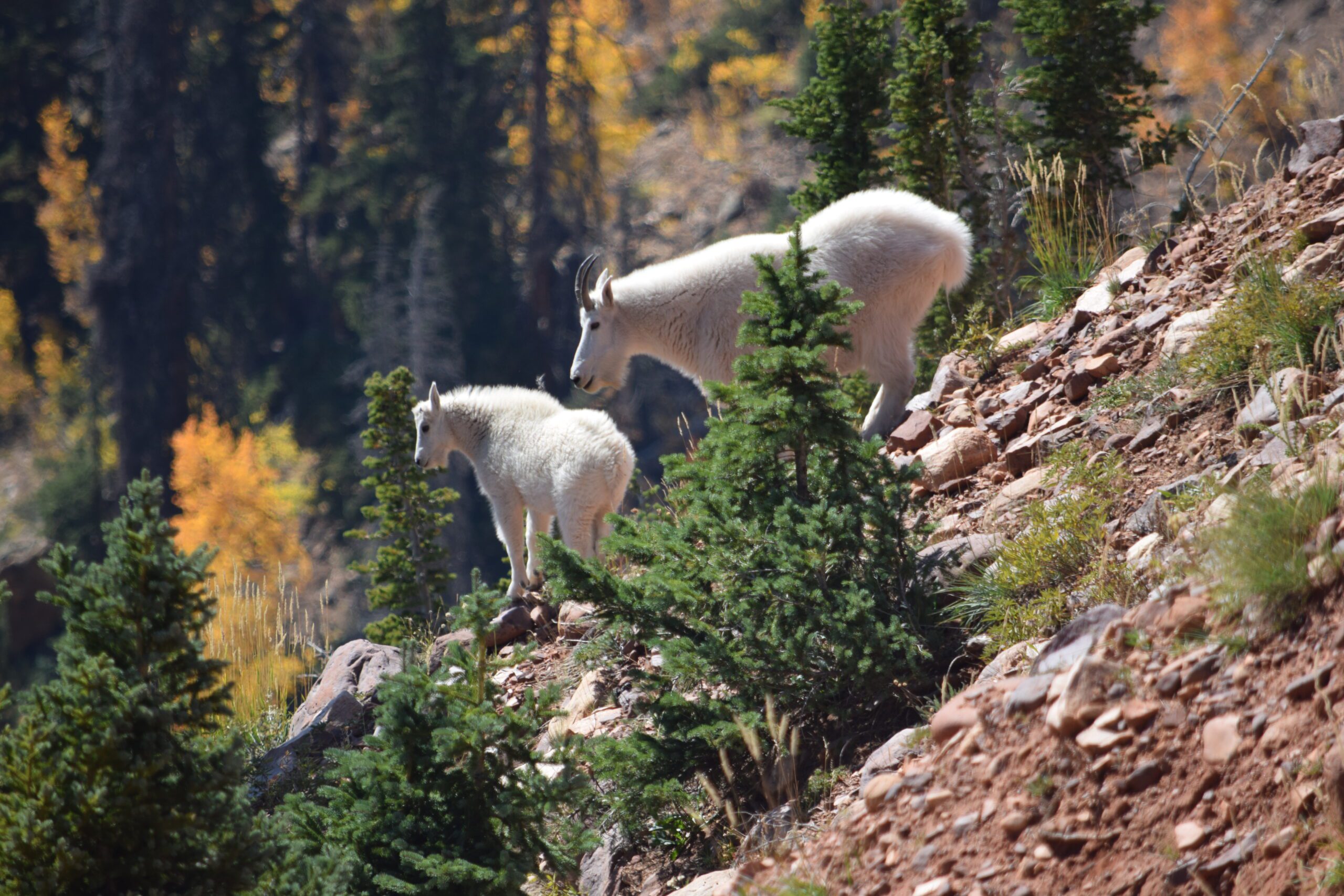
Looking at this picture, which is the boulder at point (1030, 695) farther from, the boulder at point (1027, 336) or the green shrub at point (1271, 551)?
the boulder at point (1027, 336)

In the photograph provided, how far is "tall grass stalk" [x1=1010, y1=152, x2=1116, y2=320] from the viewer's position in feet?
26.6

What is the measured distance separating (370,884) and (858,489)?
2615 millimetres

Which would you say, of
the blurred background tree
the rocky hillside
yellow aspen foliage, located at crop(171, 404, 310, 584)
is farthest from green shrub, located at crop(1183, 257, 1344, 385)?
yellow aspen foliage, located at crop(171, 404, 310, 584)

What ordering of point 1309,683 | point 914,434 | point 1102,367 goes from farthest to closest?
point 914,434 → point 1102,367 → point 1309,683

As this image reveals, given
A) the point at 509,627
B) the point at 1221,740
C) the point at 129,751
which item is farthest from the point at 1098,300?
the point at 129,751

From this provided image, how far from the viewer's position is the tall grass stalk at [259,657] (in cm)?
795

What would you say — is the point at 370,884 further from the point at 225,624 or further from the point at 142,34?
the point at 142,34

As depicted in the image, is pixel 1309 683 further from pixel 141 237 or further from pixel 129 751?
pixel 141 237

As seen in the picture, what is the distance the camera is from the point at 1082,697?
366cm

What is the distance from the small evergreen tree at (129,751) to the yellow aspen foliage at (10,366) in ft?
154

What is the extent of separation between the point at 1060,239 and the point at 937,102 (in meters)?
1.98

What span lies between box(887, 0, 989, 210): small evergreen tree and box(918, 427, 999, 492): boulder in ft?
12.8

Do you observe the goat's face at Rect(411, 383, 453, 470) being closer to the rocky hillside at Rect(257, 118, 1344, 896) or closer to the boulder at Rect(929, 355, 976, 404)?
the rocky hillside at Rect(257, 118, 1344, 896)

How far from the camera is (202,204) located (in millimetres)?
36562
